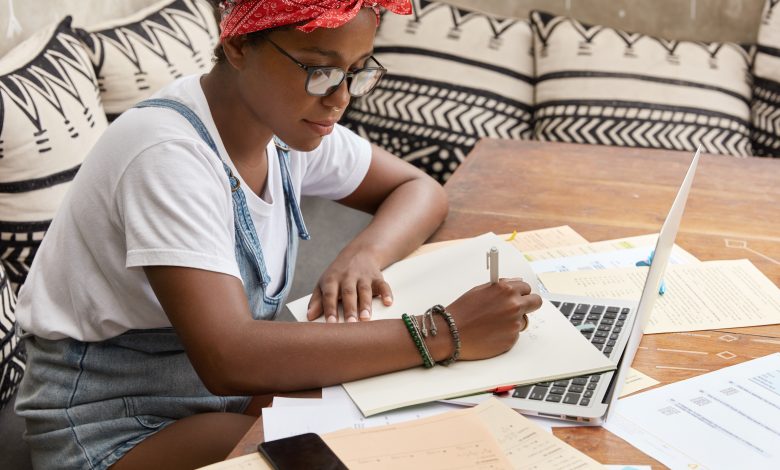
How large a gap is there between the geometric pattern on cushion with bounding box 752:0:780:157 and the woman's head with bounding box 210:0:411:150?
1722mm

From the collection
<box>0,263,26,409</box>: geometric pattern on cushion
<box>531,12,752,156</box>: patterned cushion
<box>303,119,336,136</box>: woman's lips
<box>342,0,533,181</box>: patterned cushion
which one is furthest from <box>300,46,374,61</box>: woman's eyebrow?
<box>531,12,752,156</box>: patterned cushion

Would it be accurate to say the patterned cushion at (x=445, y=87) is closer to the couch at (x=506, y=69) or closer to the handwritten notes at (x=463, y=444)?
the couch at (x=506, y=69)

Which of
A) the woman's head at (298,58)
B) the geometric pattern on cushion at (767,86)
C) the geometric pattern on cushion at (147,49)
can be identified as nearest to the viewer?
the woman's head at (298,58)

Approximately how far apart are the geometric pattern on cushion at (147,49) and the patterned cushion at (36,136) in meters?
0.13

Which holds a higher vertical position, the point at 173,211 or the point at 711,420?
the point at 173,211

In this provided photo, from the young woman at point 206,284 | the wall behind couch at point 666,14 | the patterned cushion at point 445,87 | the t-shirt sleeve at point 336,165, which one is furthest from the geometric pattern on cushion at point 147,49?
the wall behind couch at point 666,14

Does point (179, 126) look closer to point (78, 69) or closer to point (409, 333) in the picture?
point (409, 333)

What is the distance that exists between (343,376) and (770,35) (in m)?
2.00

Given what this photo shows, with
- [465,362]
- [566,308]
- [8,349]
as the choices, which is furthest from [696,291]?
[8,349]

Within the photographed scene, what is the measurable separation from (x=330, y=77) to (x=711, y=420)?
2.01ft

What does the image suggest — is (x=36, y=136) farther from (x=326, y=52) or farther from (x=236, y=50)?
(x=326, y=52)

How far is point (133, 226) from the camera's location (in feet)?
3.39

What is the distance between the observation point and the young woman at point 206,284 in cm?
102

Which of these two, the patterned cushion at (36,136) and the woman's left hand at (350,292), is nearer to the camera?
the woman's left hand at (350,292)
